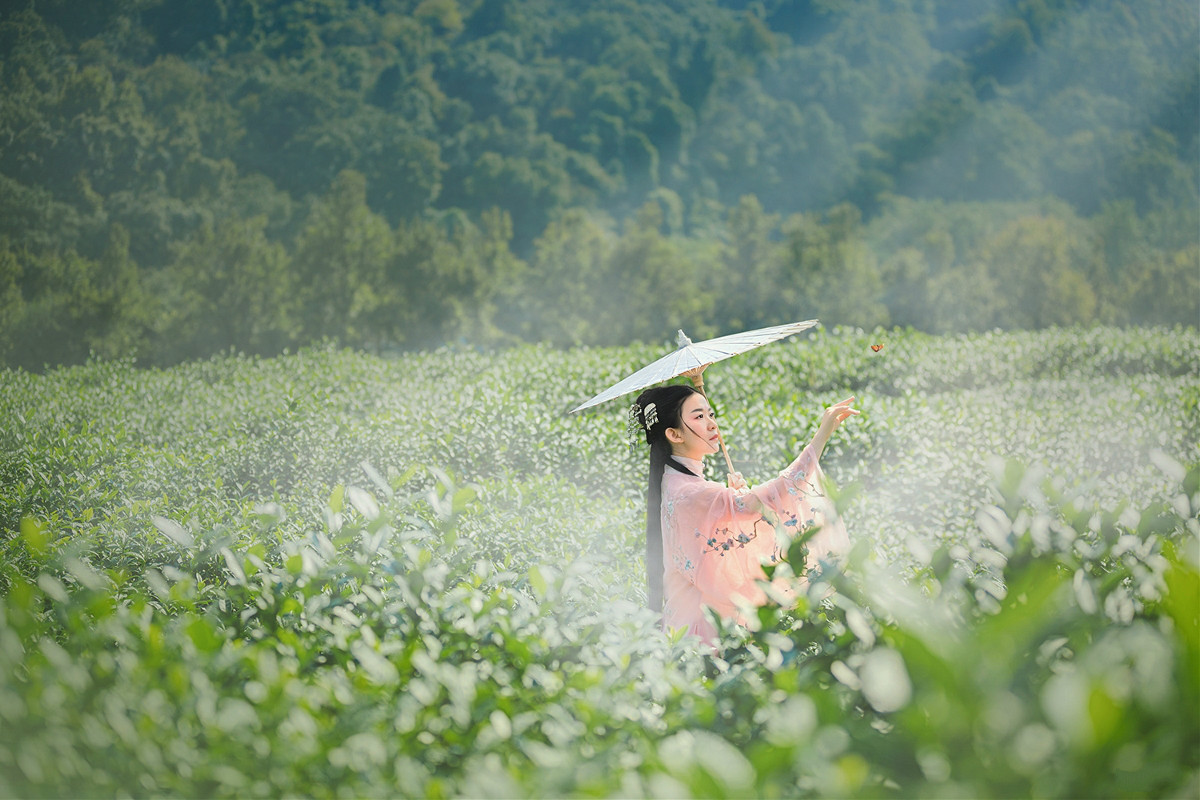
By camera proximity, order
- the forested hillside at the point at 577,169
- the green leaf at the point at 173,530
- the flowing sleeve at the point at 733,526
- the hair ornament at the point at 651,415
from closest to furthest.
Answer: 1. the green leaf at the point at 173,530
2. the flowing sleeve at the point at 733,526
3. the hair ornament at the point at 651,415
4. the forested hillside at the point at 577,169

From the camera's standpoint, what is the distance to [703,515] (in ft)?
9.82

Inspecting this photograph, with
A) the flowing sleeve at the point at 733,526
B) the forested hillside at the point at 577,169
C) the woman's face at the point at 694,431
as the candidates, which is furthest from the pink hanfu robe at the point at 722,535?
the forested hillside at the point at 577,169

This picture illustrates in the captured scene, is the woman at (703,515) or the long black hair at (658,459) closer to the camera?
the woman at (703,515)

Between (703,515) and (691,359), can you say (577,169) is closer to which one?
(691,359)

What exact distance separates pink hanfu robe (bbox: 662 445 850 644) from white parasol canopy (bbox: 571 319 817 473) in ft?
0.85

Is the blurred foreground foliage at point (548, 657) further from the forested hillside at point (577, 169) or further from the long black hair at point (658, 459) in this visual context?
the forested hillside at point (577, 169)

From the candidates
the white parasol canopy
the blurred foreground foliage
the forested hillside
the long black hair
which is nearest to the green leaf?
the blurred foreground foliage

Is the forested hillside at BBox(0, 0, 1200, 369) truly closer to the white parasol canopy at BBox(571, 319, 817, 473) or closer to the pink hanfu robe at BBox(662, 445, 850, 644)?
the white parasol canopy at BBox(571, 319, 817, 473)

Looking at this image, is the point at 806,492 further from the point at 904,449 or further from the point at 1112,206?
the point at 1112,206

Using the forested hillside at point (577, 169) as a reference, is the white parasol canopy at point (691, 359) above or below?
above

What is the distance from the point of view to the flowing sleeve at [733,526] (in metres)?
2.87

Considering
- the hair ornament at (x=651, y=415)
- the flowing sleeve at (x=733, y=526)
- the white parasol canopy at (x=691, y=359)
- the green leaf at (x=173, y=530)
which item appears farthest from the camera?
the hair ornament at (x=651, y=415)

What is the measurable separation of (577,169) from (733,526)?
29.3 meters

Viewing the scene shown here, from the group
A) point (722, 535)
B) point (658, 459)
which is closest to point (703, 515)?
point (722, 535)
